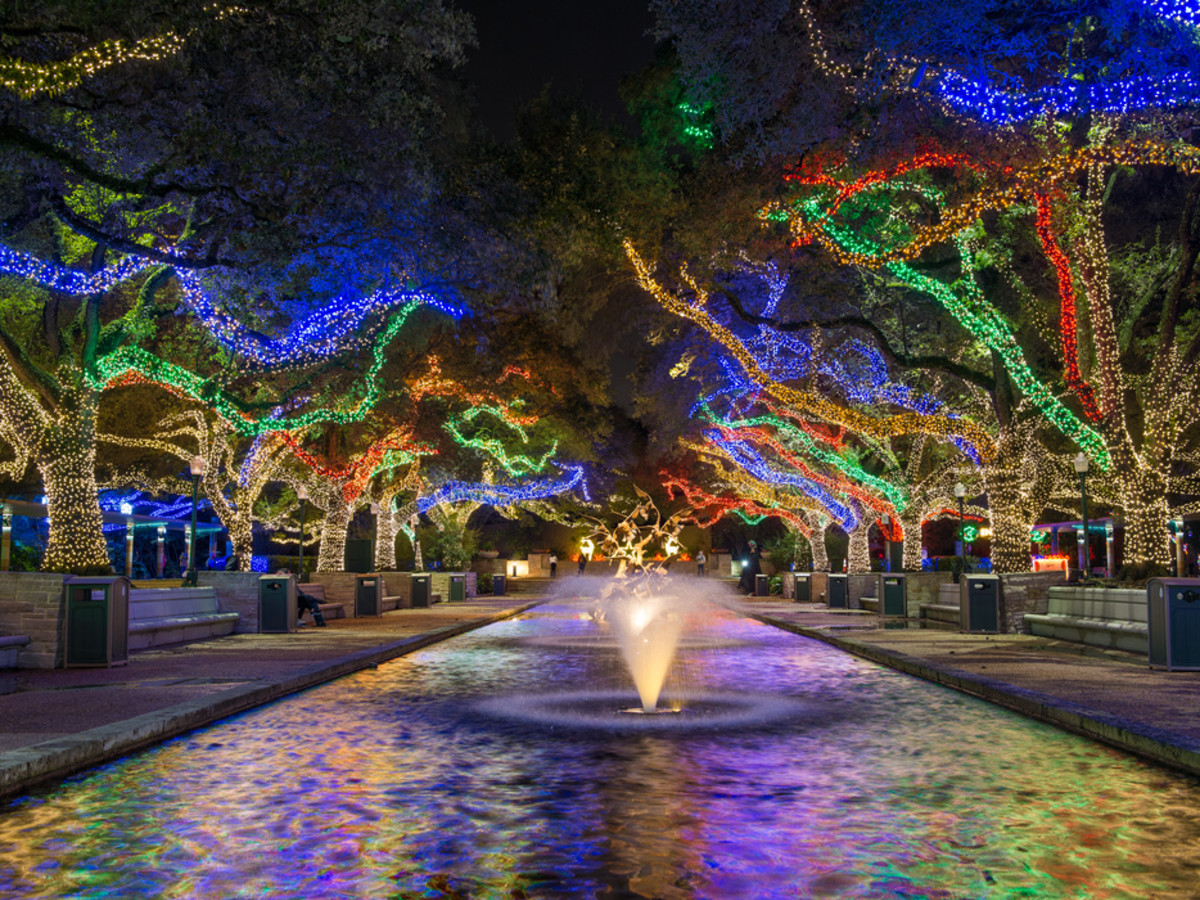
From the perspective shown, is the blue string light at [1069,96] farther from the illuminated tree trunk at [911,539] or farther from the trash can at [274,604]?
the illuminated tree trunk at [911,539]

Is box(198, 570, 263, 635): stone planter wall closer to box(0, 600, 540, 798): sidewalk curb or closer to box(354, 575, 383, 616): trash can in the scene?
box(354, 575, 383, 616): trash can

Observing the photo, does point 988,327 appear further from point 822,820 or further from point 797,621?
point 822,820

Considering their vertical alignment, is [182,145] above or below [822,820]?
above

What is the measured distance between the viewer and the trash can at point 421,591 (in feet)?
123

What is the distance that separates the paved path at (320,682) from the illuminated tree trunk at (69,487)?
2.35 m

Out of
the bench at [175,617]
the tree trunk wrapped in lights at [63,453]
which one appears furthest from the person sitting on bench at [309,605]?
the tree trunk wrapped in lights at [63,453]

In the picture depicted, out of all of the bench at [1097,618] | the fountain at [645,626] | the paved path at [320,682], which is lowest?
the fountain at [645,626]

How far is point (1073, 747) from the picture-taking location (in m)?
9.31

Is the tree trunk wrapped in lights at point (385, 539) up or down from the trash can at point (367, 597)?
up

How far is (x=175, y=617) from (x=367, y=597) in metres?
11.4

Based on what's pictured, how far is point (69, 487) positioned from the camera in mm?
19062

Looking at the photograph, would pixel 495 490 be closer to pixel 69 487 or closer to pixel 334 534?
pixel 334 534

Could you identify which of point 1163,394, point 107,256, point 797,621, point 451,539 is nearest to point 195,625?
point 107,256

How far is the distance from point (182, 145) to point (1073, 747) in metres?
12.8
